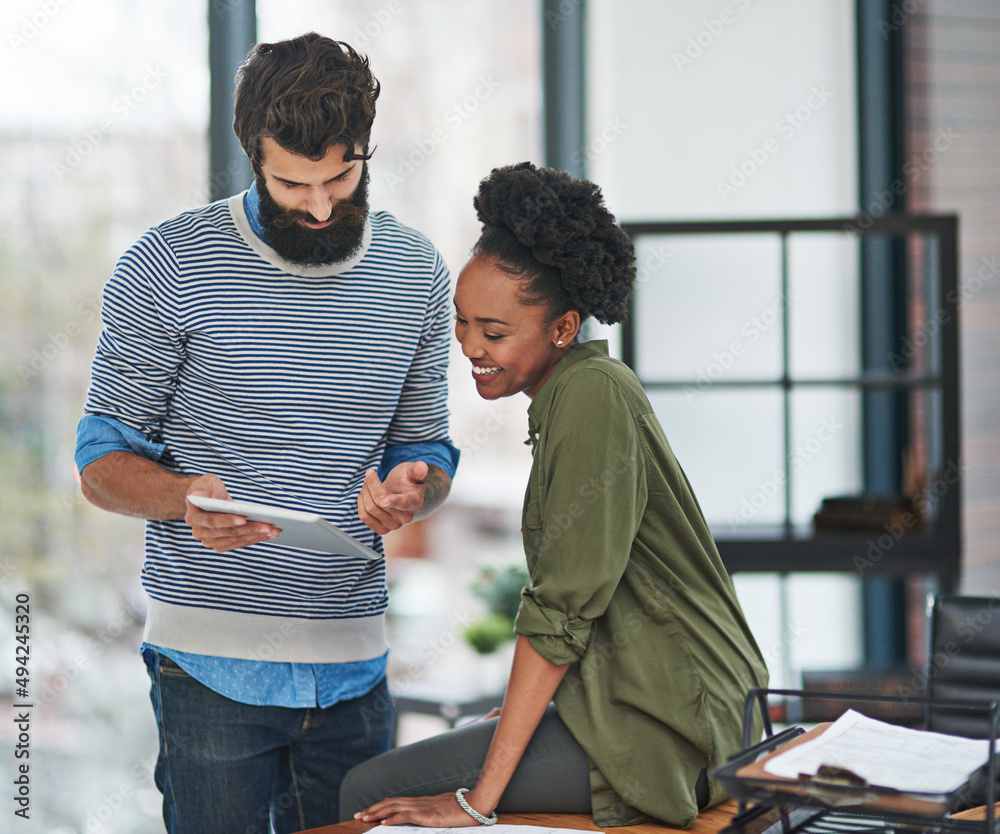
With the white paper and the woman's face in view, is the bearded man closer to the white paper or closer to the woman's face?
the woman's face

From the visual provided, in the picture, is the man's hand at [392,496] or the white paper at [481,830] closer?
the white paper at [481,830]

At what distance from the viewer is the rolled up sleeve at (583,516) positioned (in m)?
1.26

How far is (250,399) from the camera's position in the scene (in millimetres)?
1577

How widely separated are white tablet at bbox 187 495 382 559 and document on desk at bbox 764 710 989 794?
56 cm

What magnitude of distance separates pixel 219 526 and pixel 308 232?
1.62 ft

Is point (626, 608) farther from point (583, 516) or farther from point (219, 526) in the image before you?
point (219, 526)

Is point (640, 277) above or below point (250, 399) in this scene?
above

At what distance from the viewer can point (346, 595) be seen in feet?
5.44

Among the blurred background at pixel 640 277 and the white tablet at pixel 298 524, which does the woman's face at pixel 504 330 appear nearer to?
the white tablet at pixel 298 524

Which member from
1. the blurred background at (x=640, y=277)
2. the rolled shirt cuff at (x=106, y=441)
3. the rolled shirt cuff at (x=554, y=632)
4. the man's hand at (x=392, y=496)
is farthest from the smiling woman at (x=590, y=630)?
the blurred background at (x=640, y=277)

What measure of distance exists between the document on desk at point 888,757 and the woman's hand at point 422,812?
46cm

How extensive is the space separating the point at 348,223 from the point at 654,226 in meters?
1.41

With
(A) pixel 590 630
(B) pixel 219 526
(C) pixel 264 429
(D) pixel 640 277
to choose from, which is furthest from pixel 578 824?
(D) pixel 640 277

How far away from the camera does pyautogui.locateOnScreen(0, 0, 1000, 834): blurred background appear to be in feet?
9.36
